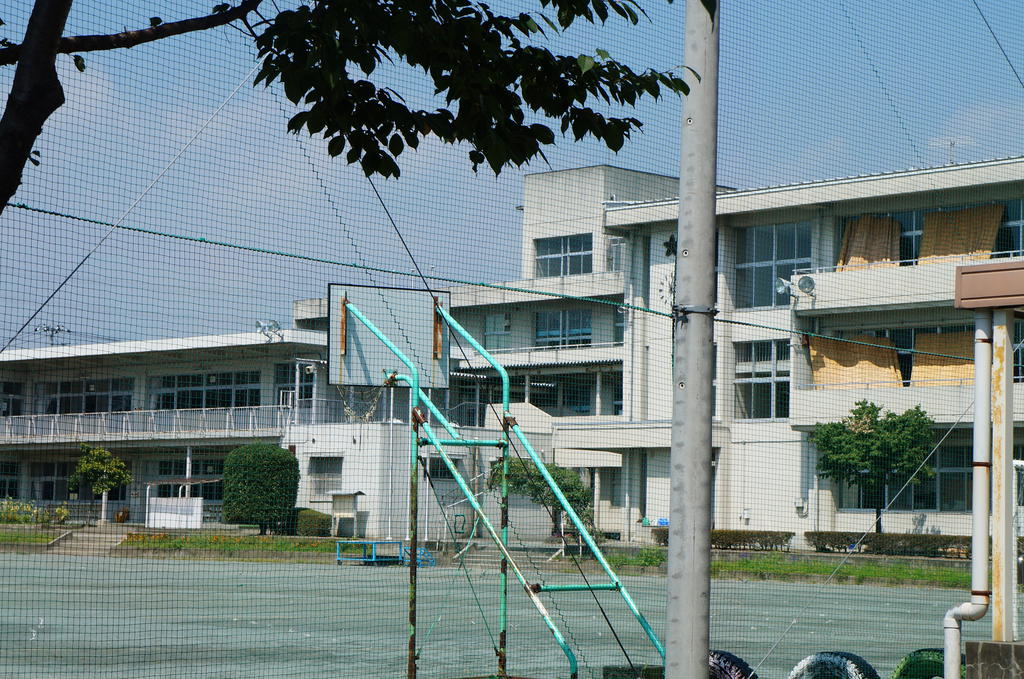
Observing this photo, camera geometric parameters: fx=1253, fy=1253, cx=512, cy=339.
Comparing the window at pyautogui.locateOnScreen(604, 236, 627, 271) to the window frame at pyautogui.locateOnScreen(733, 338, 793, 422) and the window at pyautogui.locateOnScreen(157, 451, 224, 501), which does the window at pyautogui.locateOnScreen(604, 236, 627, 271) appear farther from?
the window at pyautogui.locateOnScreen(157, 451, 224, 501)

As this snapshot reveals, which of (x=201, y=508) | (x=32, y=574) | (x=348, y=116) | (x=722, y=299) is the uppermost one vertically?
(x=722, y=299)

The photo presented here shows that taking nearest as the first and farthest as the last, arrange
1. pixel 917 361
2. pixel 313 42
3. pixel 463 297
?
1. pixel 313 42
2. pixel 463 297
3. pixel 917 361

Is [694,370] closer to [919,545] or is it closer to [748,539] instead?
[919,545]

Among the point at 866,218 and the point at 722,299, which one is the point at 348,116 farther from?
the point at 722,299

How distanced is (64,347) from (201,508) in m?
11.1

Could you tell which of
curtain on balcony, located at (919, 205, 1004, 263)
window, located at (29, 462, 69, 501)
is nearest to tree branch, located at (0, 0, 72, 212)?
window, located at (29, 462, 69, 501)

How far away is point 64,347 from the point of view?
6.73 m

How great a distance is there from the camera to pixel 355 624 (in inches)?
490

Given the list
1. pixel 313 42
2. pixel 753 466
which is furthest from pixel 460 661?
pixel 753 466

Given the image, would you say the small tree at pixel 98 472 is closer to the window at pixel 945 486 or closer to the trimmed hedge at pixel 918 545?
the trimmed hedge at pixel 918 545

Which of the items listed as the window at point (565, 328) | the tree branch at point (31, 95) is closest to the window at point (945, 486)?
the window at point (565, 328)

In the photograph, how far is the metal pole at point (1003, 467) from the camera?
5508mm

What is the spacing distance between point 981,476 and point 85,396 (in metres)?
5.40

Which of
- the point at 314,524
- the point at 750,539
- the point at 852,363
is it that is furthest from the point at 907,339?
the point at 314,524
